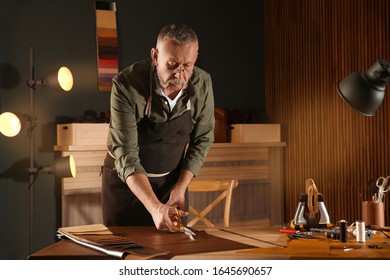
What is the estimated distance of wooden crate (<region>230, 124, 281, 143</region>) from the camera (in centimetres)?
421

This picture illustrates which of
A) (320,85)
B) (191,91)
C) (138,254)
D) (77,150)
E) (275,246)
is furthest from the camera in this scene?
(320,85)

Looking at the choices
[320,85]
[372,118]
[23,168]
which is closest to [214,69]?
[320,85]

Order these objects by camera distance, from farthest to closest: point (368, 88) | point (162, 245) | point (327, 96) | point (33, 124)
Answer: point (327, 96) → point (33, 124) → point (368, 88) → point (162, 245)

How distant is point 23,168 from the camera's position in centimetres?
371

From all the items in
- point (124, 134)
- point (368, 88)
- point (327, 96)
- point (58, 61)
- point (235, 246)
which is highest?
point (58, 61)

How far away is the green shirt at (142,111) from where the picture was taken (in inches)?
83.6

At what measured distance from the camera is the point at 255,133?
425cm

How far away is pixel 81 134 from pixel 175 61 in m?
1.73

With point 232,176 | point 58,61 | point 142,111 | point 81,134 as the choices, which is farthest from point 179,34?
point 232,176

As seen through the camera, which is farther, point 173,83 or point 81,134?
point 81,134

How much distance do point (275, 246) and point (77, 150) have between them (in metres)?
2.06

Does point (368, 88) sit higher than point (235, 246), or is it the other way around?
point (368, 88)

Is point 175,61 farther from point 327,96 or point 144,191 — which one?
point 327,96
